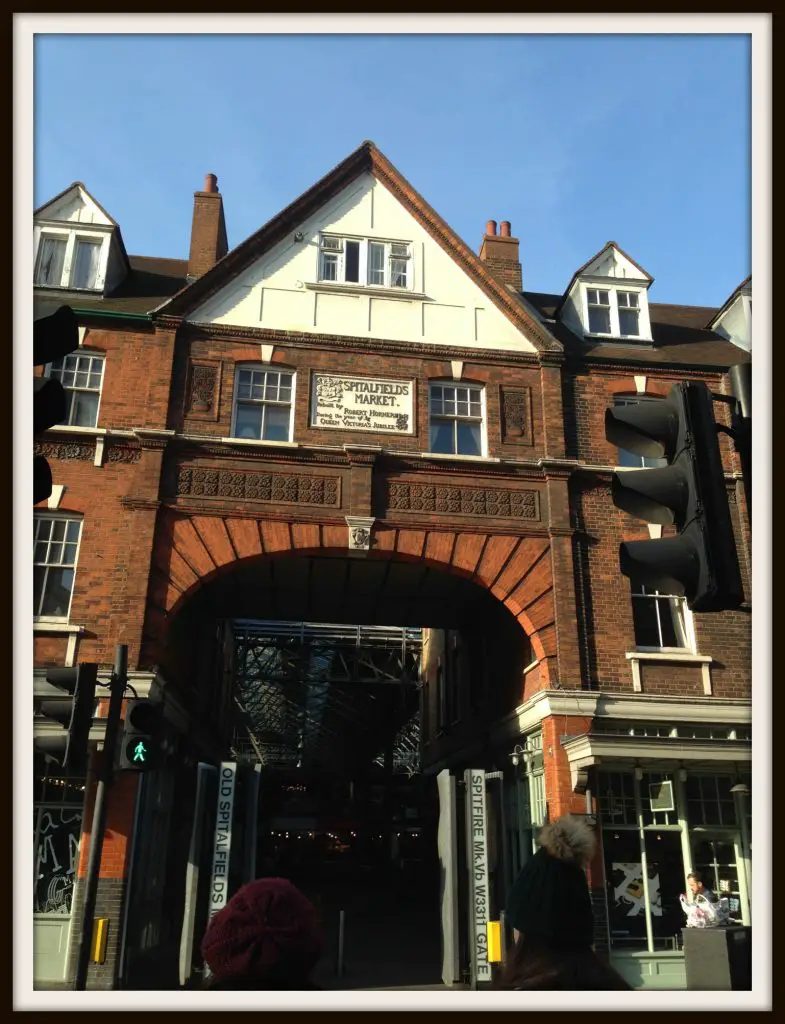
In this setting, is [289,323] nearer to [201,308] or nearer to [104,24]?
[201,308]

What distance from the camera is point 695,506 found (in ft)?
12.8

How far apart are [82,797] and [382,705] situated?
23.8m

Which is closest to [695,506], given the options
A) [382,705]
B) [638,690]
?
[638,690]

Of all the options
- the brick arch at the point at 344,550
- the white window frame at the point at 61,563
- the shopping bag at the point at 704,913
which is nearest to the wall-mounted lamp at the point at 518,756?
the brick arch at the point at 344,550

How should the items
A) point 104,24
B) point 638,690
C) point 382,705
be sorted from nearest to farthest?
point 104,24 < point 638,690 < point 382,705

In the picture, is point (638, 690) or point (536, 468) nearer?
point (638, 690)

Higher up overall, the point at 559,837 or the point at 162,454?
the point at 162,454

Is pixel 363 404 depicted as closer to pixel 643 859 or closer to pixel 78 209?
pixel 78 209

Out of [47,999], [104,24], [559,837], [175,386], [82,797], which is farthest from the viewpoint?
[175,386]

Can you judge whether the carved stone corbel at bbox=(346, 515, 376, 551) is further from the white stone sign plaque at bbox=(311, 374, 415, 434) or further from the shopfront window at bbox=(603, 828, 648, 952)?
the shopfront window at bbox=(603, 828, 648, 952)

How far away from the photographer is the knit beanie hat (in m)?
→ 3.45

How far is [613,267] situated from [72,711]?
1641cm

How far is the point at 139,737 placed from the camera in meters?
9.20

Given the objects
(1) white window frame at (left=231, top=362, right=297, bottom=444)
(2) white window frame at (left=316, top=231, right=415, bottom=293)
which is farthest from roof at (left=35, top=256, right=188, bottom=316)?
(2) white window frame at (left=316, top=231, right=415, bottom=293)
